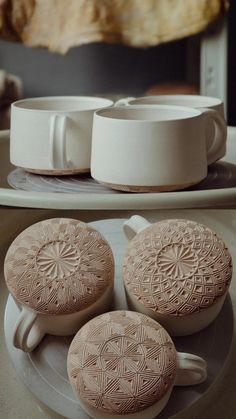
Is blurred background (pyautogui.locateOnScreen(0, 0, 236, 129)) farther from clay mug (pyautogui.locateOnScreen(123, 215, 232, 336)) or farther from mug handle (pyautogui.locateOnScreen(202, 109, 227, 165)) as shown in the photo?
clay mug (pyautogui.locateOnScreen(123, 215, 232, 336))

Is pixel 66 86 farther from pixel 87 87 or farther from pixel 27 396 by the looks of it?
pixel 27 396

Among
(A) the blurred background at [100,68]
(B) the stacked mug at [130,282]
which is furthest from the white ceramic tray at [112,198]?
(A) the blurred background at [100,68]

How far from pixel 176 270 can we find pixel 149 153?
72 mm

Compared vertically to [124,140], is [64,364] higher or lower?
lower

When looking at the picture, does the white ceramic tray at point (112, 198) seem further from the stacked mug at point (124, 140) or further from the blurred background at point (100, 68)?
the blurred background at point (100, 68)

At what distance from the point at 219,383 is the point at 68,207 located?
128 mm

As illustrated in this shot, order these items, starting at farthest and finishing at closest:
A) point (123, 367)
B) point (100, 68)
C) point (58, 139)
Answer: point (100, 68)
point (58, 139)
point (123, 367)

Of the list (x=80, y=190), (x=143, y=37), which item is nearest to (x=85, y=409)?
(x=80, y=190)

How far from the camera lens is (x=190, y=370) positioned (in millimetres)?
312

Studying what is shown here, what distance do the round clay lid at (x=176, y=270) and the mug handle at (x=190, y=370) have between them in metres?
0.02

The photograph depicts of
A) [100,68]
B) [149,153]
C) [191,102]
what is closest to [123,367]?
[149,153]

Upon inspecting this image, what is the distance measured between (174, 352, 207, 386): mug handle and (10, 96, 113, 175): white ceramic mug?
0.15 metres

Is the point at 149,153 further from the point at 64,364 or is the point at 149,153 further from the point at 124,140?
the point at 64,364

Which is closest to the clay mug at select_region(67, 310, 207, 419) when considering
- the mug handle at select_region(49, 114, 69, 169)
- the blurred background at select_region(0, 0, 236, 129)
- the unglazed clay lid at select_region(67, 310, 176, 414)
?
the unglazed clay lid at select_region(67, 310, 176, 414)
